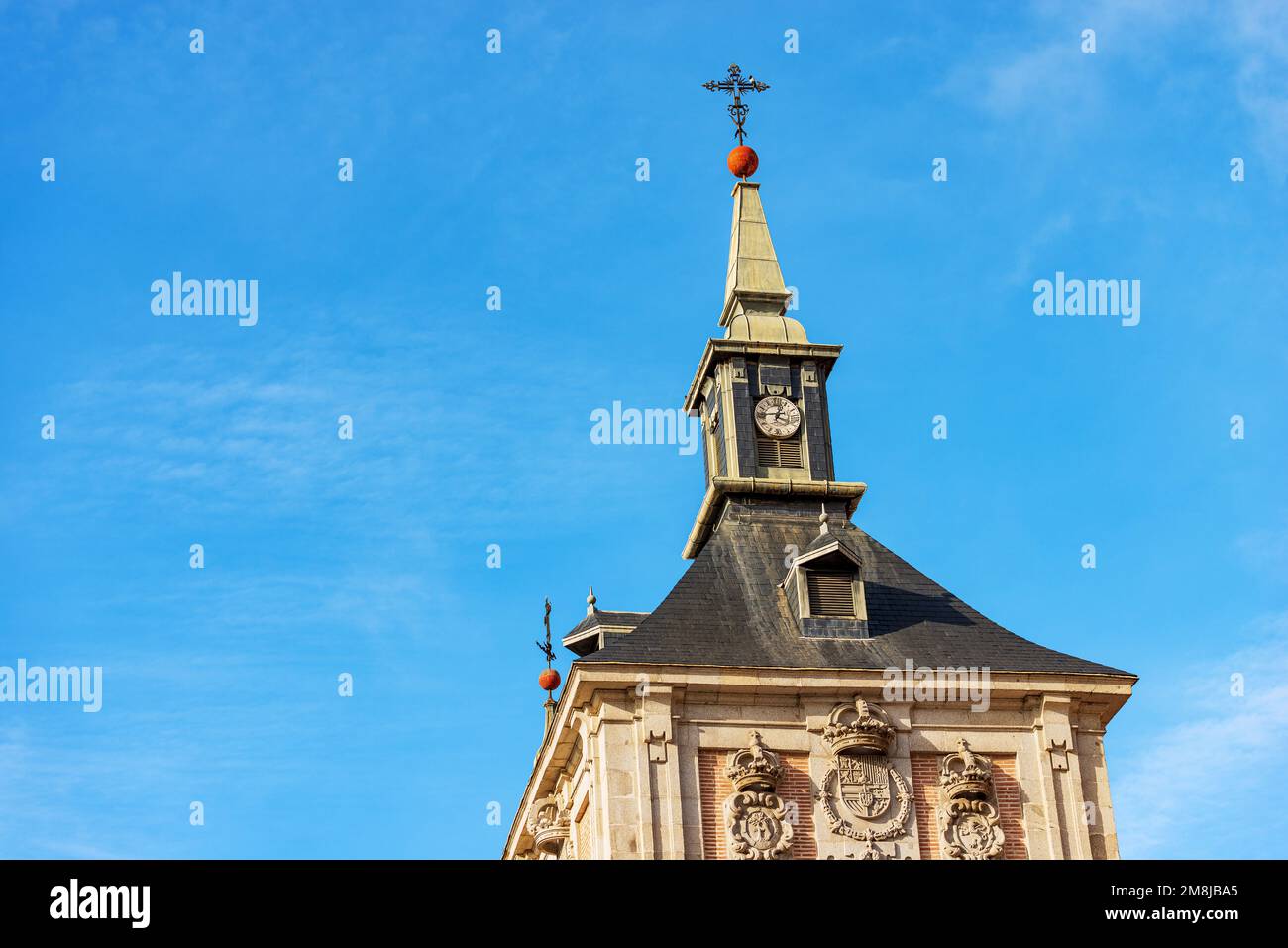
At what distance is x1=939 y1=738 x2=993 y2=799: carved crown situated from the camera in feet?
134

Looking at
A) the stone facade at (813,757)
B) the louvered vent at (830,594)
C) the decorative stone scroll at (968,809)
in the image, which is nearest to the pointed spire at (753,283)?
the louvered vent at (830,594)

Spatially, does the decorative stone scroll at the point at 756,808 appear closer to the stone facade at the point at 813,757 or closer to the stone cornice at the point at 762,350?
the stone facade at the point at 813,757

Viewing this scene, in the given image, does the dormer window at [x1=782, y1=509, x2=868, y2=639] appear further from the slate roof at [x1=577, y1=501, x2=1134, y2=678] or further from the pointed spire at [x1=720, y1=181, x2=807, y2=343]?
the pointed spire at [x1=720, y1=181, x2=807, y2=343]

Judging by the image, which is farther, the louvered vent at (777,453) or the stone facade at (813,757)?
the louvered vent at (777,453)

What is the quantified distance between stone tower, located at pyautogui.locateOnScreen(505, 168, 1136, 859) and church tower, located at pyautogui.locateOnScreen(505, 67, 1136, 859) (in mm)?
44

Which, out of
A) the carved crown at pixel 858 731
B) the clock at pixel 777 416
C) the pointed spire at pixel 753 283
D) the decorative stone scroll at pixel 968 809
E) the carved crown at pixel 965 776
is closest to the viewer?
the decorative stone scroll at pixel 968 809

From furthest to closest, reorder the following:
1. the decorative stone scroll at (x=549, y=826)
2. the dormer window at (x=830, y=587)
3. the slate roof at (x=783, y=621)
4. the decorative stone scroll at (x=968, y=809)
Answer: the decorative stone scroll at (x=549, y=826), the dormer window at (x=830, y=587), the slate roof at (x=783, y=621), the decorative stone scroll at (x=968, y=809)

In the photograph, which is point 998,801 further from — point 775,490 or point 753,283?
point 753,283

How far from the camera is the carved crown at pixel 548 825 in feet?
145

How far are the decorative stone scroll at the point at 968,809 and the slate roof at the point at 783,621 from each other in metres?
Result: 2.51

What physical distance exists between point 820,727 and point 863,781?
142cm

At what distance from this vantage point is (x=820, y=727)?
4116cm
